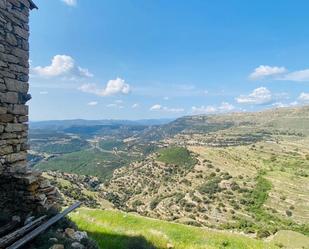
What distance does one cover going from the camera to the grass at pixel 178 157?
162900 millimetres

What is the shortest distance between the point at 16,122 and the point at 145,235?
6.09m

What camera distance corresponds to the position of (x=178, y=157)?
172250 millimetres

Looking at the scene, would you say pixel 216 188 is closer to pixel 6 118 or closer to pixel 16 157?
pixel 16 157

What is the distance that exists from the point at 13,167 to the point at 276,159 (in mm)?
168304

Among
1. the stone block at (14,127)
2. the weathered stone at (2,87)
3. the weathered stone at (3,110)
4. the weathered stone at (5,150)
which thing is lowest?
the weathered stone at (5,150)

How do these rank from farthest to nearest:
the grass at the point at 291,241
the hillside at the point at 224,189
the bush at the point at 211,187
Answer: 1. the bush at the point at 211,187
2. the hillside at the point at 224,189
3. the grass at the point at 291,241

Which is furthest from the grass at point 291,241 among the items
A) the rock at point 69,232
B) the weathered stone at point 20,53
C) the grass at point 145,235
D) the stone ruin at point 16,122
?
the weathered stone at point 20,53

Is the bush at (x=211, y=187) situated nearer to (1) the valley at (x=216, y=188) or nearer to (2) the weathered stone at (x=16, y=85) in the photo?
(1) the valley at (x=216, y=188)

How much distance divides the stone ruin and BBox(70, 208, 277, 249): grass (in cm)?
336

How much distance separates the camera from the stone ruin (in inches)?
356

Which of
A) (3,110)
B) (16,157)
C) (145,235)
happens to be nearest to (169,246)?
(145,235)

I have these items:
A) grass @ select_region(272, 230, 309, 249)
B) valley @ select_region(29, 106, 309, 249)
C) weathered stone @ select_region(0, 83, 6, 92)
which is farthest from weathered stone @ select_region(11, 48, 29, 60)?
valley @ select_region(29, 106, 309, 249)

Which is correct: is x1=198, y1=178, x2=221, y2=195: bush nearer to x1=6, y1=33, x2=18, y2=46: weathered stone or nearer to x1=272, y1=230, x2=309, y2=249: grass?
x1=272, y1=230, x2=309, y2=249: grass

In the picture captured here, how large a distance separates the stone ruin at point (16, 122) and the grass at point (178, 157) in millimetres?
148569
